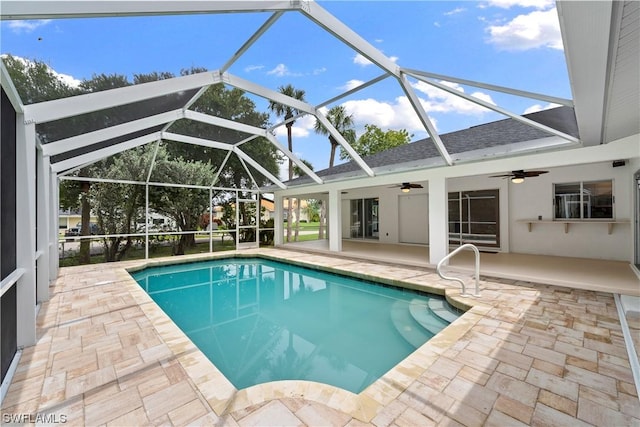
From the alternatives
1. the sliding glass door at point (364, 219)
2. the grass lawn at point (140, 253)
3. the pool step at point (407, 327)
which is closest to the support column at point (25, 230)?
the pool step at point (407, 327)

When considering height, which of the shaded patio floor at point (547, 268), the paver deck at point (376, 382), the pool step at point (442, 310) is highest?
the shaded patio floor at point (547, 268)

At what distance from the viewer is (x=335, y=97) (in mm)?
5891

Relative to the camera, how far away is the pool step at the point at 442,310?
15.6 feet

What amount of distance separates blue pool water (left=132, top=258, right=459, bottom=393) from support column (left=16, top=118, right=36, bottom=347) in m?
1.95

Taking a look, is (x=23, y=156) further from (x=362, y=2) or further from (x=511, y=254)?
(x=511, y=254)

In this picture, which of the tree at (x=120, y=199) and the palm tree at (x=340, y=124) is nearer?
the tree at (x=120, y=199)

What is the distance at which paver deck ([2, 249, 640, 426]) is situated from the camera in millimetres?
2150

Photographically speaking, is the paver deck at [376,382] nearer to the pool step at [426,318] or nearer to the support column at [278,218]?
the pool step at [426,318]

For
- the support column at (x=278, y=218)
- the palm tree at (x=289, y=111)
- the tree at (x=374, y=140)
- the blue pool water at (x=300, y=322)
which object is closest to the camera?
the blue pool water at (x=300, y=322)

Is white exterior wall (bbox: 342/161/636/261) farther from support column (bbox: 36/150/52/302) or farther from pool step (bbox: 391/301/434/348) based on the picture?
support column (bbox: 36/150/52/302)

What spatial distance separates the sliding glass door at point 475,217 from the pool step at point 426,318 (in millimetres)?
5727

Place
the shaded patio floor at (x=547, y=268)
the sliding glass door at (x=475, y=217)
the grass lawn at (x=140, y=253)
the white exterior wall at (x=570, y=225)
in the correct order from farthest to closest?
the grass lawn at (x=140, y=253)
the sliding glass door at (x=475, y=217)
the white exterior wall at (x=570, y=225)
the shaded patio floor at (x=547, y=268)

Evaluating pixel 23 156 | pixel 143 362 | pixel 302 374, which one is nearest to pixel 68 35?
pixel 23 156

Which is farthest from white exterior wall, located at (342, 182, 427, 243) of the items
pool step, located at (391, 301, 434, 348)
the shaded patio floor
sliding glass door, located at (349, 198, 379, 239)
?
pool step, located at (391, 301, 434, 348)
